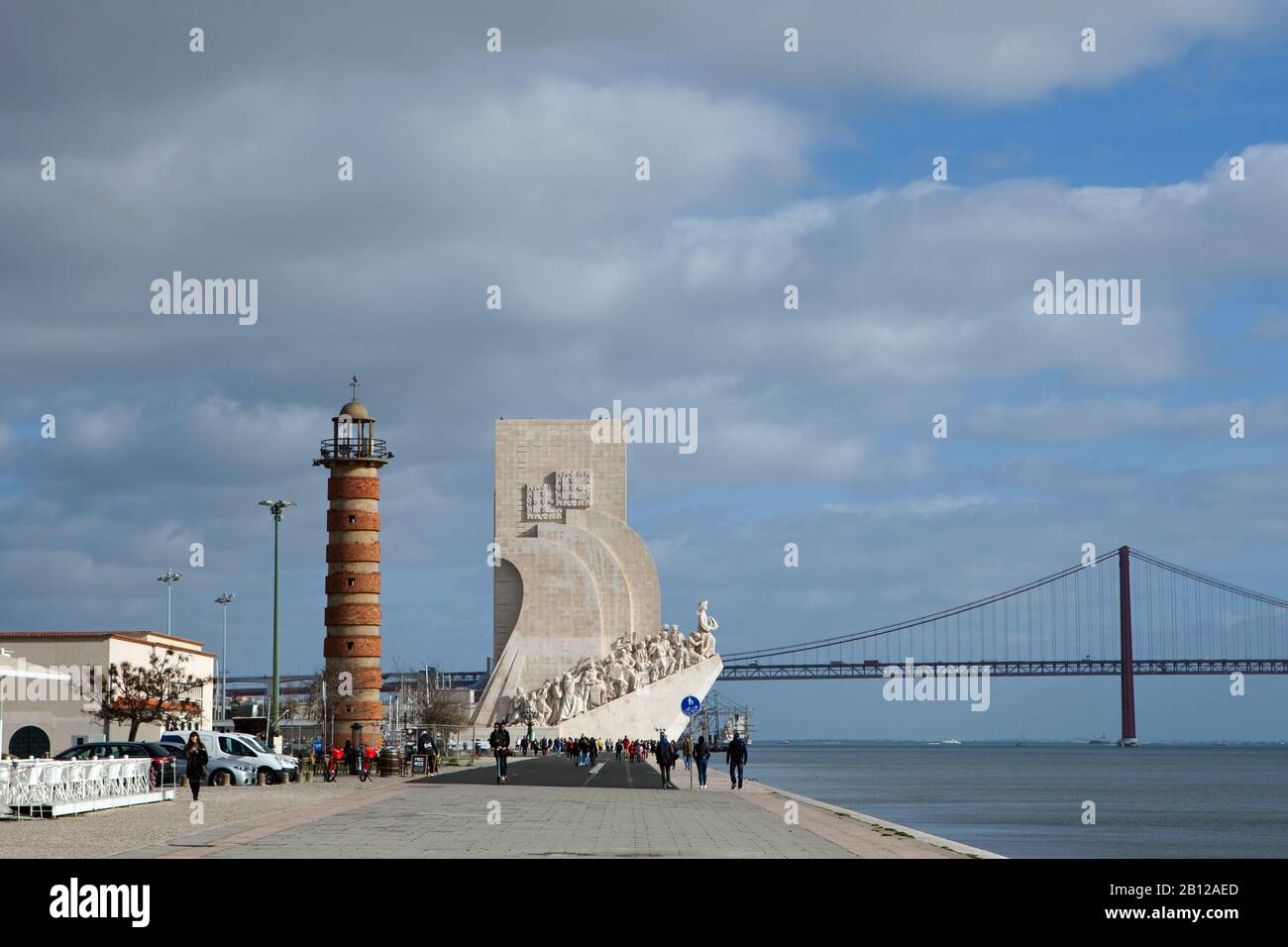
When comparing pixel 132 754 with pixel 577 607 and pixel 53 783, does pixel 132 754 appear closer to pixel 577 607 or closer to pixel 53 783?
pixel 53 783

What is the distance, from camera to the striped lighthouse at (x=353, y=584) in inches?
2112

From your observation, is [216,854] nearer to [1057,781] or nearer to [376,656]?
[376,656]

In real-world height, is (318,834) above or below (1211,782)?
above

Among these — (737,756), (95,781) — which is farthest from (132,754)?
(737,756)

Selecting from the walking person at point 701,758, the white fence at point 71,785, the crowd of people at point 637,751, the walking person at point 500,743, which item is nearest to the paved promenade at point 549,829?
the walking person at point 500,743

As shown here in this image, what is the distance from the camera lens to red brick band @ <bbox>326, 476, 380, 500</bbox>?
178 feet

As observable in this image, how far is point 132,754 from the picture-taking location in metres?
31.3

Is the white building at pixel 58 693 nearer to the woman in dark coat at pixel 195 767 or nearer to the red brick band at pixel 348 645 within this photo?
the red brick band at pixel 348 645

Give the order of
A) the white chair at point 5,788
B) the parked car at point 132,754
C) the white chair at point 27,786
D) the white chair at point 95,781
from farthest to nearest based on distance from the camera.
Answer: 1. the parked car at point 132,754
2. the white chair at point 95,781
3. the white chair at point 27,786
4. the white chair at point 5,788

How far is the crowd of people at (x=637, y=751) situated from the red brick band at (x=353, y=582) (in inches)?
299
